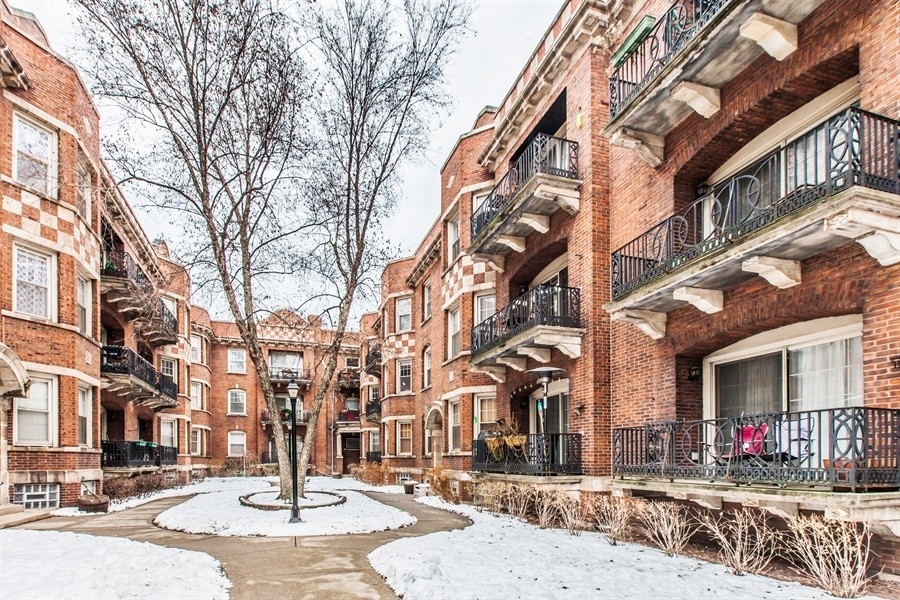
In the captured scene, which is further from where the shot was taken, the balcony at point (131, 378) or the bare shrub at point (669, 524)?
the balcony at point (131, 378)

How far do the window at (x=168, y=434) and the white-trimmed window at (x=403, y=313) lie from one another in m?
13.4

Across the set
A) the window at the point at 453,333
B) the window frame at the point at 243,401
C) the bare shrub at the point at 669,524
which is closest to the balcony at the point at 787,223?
the bare shrub at the point at 669,524

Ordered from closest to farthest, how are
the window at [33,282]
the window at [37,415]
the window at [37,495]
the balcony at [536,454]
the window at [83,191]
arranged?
the balcony at [536,454]
the window at [37,495]
the window at [37,415]
the window at [33,282]
the window at [83,191]

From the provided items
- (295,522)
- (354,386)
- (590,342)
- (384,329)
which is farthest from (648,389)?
(354,386)

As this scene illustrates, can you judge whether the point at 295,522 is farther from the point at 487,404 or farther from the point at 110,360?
the point at 110,360

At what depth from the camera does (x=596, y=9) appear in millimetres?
13508

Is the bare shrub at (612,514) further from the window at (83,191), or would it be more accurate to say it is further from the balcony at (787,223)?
the window at (83,191)

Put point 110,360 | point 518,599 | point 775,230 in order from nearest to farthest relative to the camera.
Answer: point 518,599 < point 775,230 < point 110,360

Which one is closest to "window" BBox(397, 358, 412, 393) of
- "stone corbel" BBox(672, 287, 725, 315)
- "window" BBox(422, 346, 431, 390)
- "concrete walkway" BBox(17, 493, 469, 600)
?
"window" BBox(422, 346, 431, 390)

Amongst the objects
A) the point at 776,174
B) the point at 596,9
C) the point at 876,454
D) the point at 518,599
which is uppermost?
the point at 596,9

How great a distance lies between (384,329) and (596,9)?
887 inches

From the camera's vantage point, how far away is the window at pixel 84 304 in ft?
61.3

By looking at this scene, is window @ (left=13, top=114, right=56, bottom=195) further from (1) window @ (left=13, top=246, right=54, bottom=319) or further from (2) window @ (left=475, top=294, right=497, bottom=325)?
(2) window @ (left=475, top=294, right=497, bottom=325)

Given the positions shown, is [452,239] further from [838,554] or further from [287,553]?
[838,554]
